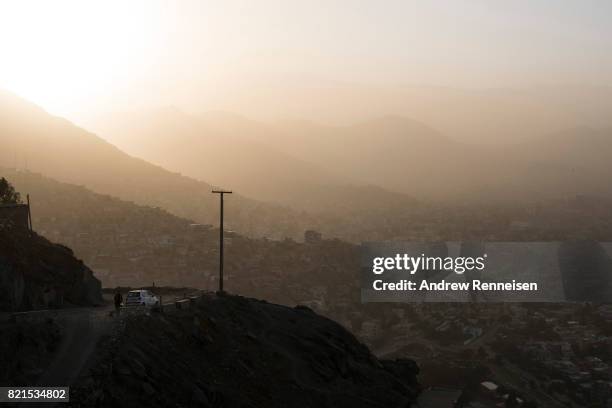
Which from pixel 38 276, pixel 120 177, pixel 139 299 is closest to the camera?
pixel 38 276

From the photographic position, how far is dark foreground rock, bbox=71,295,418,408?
17.7 m

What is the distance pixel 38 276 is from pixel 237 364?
28.3 feet

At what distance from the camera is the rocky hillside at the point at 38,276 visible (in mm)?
23000

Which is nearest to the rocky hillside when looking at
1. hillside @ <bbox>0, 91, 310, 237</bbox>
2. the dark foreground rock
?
the dark foreground rock

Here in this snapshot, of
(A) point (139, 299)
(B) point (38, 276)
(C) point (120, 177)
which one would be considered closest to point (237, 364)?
(A) point (139, 299)

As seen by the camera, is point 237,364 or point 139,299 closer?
point 237,364

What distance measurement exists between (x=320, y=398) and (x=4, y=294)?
1110cm

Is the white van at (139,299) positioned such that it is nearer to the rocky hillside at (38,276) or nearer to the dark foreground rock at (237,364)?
the dark foreground rock at (237,364)

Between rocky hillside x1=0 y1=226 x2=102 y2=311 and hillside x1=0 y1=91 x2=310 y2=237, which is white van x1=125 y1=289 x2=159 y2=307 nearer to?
rocky hillside x1=0 y1=226 x2=102 y2=311

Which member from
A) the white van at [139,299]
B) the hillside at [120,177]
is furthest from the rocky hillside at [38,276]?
the hillside at [120,177]

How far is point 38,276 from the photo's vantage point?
83.5ft

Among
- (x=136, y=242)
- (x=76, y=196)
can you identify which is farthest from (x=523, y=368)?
(x=76, y=196)

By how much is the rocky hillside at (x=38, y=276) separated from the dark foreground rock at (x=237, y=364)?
4906 millimetres

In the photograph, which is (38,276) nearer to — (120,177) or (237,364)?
(237,364)
